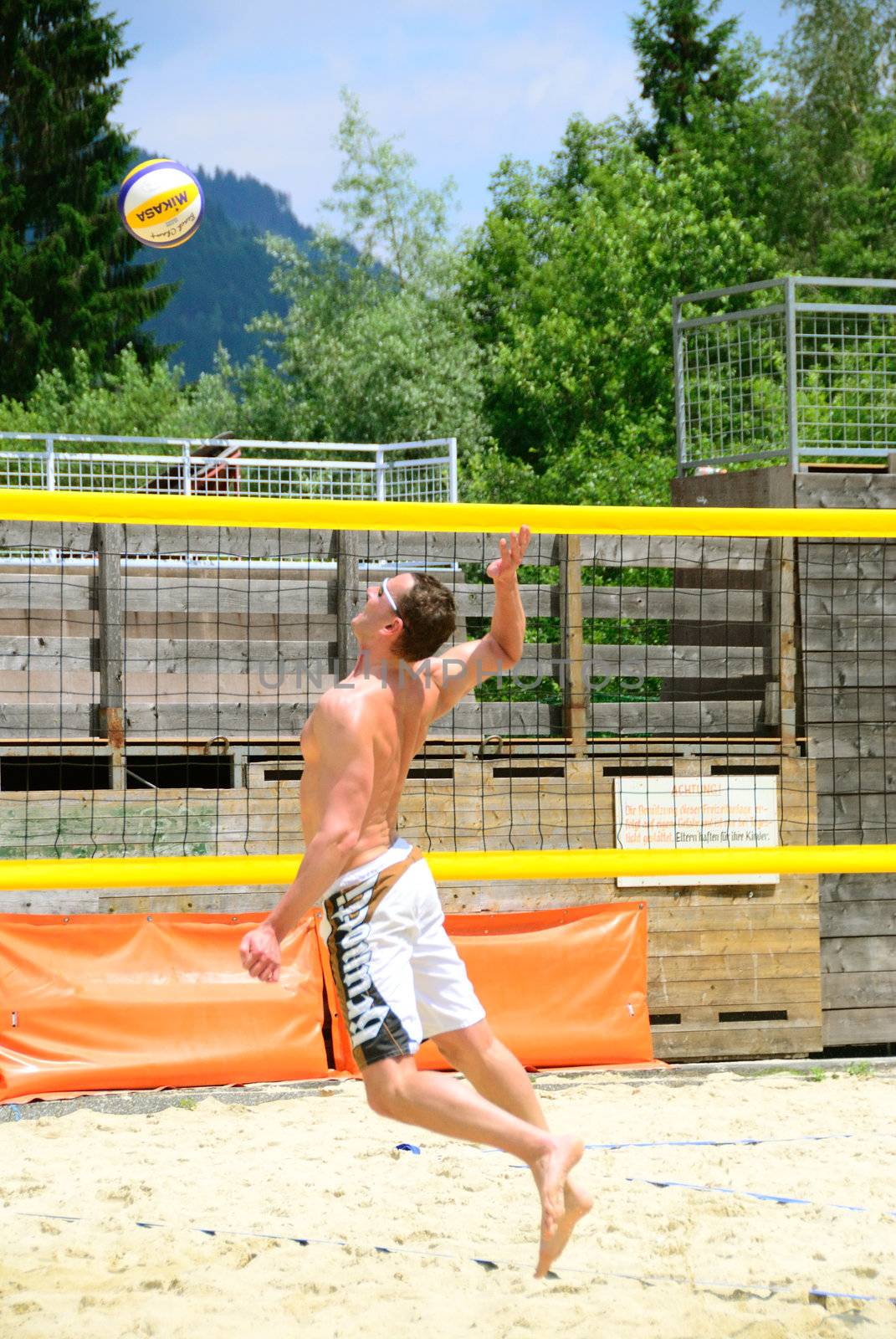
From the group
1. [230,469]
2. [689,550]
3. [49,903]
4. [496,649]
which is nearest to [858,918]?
[689,550]

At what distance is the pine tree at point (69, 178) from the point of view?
32.4 metres

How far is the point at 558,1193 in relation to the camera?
3.26 metres

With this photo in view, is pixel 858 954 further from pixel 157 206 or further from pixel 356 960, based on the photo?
pixel 157 206

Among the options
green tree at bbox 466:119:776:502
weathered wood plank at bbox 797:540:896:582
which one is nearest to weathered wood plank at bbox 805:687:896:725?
weathered wood plank at bbox 797:540:896:582

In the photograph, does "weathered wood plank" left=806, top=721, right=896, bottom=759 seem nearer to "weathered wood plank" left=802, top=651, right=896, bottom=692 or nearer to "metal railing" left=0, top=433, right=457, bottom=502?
"weathered wood plank" left=802, top=651, right=896, bottom=692

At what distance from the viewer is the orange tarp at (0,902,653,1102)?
6.40 m

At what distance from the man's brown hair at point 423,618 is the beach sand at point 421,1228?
1.68 metres

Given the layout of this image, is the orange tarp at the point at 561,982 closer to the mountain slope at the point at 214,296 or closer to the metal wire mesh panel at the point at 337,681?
the metal wire mesh panel at the point at 337,681

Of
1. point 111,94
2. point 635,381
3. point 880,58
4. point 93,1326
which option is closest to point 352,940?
point 93,1326

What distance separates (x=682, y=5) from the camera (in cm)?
3544

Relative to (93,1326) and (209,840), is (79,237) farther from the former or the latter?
(93,1326)

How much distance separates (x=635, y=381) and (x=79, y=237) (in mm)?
13021

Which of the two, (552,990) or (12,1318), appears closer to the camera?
(12,1318)

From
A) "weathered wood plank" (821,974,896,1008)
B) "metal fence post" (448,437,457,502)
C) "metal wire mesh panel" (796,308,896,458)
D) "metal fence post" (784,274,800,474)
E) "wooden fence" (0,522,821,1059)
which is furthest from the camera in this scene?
"metal fence post" (448,437,457,502)
